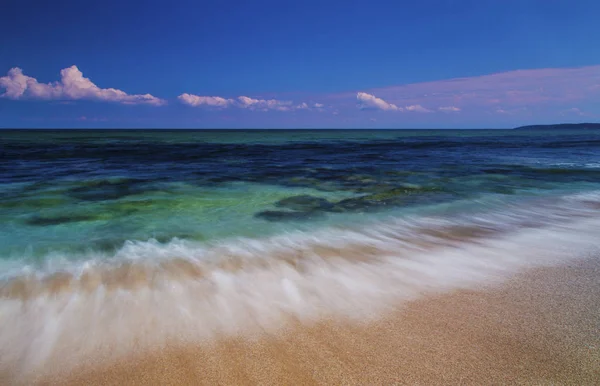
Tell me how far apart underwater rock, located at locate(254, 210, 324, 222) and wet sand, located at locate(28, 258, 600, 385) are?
4.14 metres

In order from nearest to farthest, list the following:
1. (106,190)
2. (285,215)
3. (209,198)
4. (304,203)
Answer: (285,215) → (304,203) → (209,198) → (106,190)

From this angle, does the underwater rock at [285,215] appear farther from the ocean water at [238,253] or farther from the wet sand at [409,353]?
the wet sand at [409,353]

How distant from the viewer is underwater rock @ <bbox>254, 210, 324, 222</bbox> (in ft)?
24.5

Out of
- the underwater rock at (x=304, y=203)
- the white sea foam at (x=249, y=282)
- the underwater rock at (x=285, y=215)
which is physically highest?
the underwater rock at (x=304, y=203)

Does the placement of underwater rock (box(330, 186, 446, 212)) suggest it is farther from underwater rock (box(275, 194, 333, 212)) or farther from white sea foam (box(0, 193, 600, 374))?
white sea foam (box(0, 193, 600, 374))

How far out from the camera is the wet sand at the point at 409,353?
255cm

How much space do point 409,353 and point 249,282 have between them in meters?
2.09

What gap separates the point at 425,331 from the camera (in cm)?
309

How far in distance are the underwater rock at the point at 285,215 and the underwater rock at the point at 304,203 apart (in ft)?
1.40

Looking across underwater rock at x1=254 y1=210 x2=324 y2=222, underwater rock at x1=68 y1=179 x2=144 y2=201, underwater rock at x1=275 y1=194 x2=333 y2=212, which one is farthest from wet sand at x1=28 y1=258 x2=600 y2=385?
underwater rock at x1=68 y1=179 x2=144 y2=201

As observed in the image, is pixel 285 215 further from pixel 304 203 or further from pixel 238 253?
pixel 238 253

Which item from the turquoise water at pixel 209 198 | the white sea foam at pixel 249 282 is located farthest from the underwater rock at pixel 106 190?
the white sea foam at pixel 249 282

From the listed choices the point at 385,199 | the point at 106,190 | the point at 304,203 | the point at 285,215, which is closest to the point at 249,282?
the point at 285,215

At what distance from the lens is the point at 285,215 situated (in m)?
7.77
